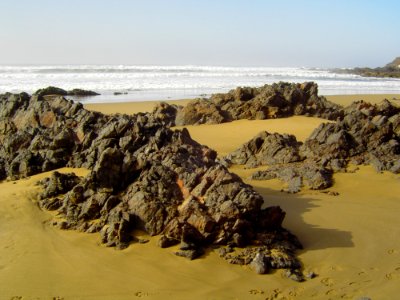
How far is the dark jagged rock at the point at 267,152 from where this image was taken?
11.3 meters

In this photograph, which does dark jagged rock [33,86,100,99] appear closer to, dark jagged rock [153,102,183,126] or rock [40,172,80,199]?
dark jagged rock [153,102,183,126]

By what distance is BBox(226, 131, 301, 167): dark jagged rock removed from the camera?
11305 mm

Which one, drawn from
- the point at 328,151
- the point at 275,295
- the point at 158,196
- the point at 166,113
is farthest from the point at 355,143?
the point at 166,113

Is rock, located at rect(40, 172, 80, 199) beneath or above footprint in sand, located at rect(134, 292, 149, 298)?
above

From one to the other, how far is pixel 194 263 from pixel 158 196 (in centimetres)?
134

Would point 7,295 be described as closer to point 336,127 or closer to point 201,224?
point 201,224

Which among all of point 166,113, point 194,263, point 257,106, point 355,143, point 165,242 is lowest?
point 194,263

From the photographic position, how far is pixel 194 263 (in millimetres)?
5902

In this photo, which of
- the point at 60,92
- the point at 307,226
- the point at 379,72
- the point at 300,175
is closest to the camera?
the point at 307,226

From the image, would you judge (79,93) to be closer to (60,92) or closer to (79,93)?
(79,93)

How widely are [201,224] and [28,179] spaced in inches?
197

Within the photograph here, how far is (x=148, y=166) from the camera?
7.47 meters

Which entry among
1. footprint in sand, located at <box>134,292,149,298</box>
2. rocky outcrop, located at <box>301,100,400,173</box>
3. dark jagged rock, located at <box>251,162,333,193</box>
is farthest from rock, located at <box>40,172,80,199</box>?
rocky outcrop, located at <box>301,100,400,173</box>

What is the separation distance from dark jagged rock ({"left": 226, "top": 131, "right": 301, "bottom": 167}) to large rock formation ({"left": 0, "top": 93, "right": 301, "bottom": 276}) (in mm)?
2764
